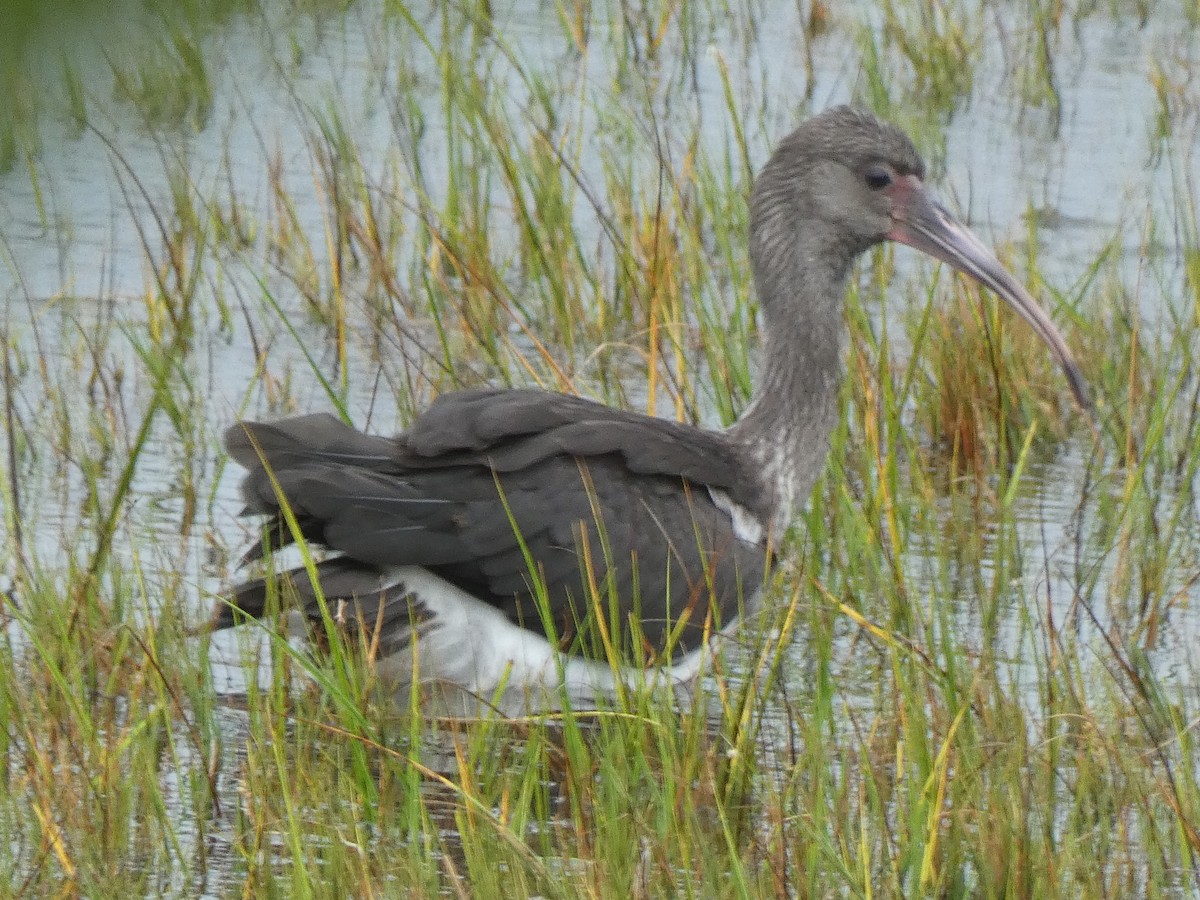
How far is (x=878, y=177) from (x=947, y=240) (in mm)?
224

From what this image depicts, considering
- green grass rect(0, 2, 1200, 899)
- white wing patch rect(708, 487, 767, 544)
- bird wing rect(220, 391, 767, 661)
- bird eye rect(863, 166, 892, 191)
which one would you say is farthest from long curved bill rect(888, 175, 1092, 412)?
bird wing rect(220, 391, 767, 661)

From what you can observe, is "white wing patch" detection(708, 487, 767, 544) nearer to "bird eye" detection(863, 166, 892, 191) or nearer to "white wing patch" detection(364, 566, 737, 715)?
"white wing patch" detection(364, 566, 737, 715)

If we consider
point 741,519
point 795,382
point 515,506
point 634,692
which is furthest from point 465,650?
point 795,382

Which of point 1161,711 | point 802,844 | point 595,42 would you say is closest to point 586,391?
point 1161,711

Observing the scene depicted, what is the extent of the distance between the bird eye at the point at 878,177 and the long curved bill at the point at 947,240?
23 millimetres

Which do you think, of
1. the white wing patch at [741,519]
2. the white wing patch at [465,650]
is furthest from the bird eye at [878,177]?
the white wing patch at [465,650]

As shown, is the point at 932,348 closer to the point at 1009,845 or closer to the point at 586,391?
the point at 586,391

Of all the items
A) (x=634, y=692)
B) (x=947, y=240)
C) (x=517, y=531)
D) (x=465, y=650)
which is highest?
(x=947, y=240)

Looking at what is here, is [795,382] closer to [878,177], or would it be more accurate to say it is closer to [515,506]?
[878,177]

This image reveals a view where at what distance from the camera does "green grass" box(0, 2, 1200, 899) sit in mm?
2531

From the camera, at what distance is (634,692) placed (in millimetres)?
3355

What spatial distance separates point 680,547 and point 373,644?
80 centimetres

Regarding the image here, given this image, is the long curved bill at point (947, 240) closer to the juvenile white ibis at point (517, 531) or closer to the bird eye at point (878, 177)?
the bird eye at point (878, 177)

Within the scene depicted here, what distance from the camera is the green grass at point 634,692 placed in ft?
8.30
